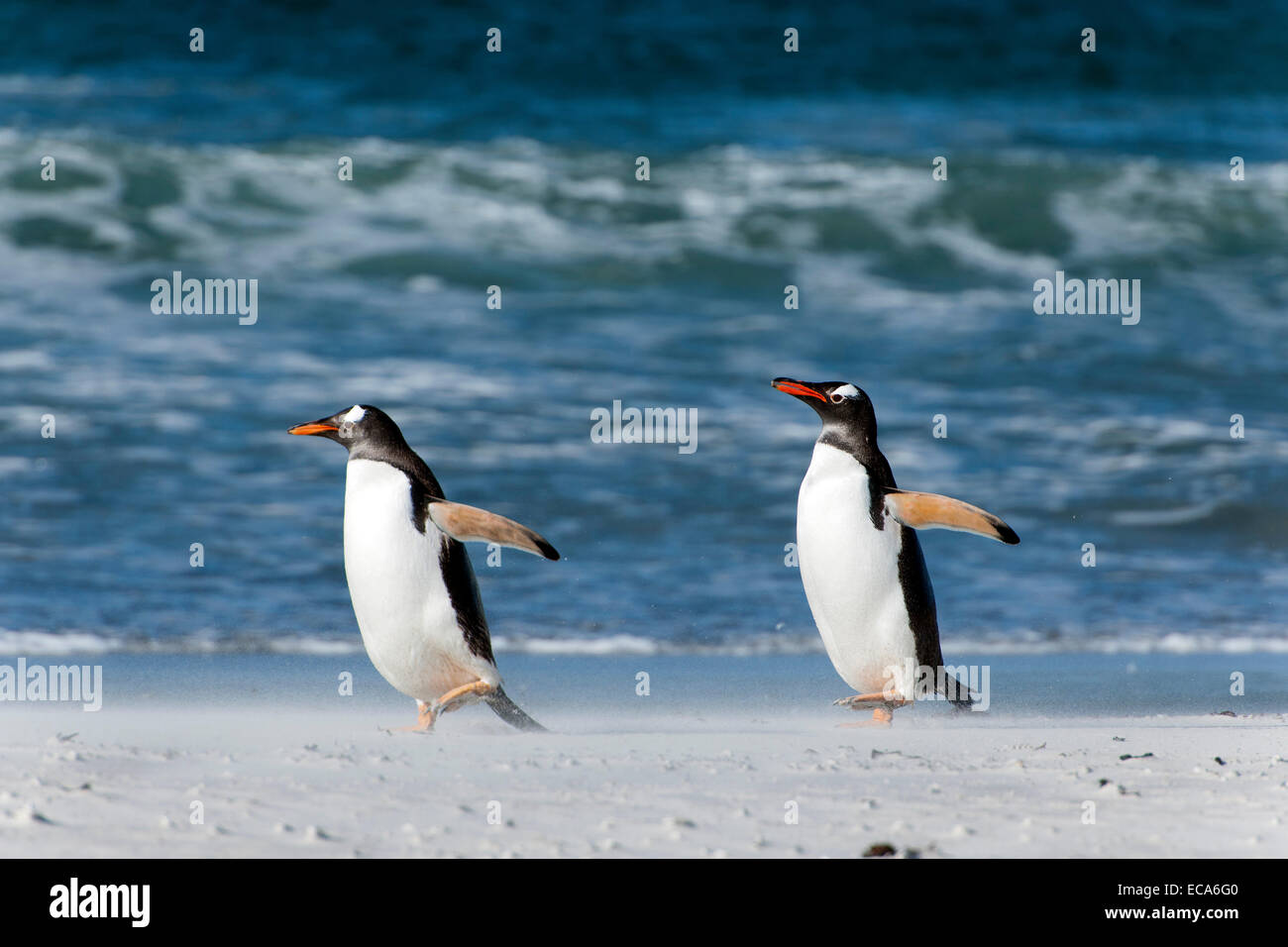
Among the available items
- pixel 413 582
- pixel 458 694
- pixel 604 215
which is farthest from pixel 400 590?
pixel 604 215

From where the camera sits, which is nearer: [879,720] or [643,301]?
[879,720]

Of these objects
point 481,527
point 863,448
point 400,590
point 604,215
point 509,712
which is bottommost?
point 509,712

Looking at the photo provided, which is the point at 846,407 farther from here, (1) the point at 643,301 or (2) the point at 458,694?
(1) the point at 643,301

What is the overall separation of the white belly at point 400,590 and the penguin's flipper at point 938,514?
120 centimetres

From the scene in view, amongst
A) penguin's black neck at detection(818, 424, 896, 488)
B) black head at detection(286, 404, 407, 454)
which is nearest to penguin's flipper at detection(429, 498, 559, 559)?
black head at detection(286, 404, 407, 454)

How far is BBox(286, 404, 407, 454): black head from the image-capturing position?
3.83 m

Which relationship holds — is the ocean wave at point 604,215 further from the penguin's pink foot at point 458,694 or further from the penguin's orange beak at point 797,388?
the penguin's pink foot at point 458,694

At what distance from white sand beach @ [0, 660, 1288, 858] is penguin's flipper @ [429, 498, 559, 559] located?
520mm

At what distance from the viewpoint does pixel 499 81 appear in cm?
1421

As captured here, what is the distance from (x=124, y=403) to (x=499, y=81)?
7717mm

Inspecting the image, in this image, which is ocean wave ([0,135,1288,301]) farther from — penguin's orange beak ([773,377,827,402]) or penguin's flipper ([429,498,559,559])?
penguin's flipper ([429,498,559,559])

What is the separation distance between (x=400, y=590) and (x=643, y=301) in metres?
6.40

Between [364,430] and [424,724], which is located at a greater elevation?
[364,430]

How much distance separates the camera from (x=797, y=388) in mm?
3781
